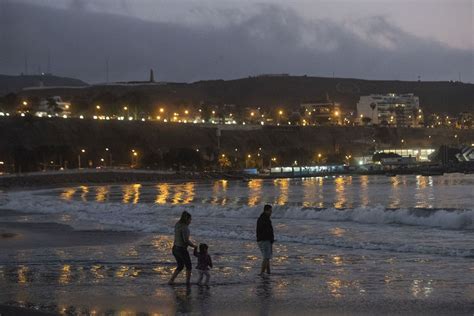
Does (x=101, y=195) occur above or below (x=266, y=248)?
below

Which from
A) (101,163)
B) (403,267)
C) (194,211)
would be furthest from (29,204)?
(101,163)

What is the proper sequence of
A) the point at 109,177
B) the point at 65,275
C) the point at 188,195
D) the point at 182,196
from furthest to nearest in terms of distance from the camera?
the point at 109,177 → the point at 188,195 → the point at 182,196 → the point at 65,275

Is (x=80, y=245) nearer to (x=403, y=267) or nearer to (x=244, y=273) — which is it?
(x=244, y=273)

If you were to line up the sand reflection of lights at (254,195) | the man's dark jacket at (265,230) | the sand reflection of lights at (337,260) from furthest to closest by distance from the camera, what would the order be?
1. the sand reflection of lights at (254,195)
2. the sand reflection of lights at (337,260)
3. the man's dark jacket at (265,230)

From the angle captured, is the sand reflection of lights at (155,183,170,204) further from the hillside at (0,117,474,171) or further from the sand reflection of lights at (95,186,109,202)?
the hillside at (0,117,474,171)

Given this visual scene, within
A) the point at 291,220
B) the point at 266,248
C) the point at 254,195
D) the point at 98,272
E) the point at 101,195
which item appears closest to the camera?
the point at 266,248

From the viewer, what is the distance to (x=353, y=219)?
112ft

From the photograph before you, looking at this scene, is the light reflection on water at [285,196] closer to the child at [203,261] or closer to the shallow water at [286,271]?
the shallow water at [286,271]

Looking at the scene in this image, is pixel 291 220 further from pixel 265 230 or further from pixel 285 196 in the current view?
pixel 285 196

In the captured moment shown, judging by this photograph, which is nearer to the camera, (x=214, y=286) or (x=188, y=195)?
(x=214, y=286)

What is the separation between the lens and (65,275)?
1798cm

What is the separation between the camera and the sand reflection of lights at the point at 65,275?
1711 centimetres

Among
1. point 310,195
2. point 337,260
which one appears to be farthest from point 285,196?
point 337,260

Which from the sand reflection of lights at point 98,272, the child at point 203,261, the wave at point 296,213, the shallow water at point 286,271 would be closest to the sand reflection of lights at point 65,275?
the shallow water at point 286,271
